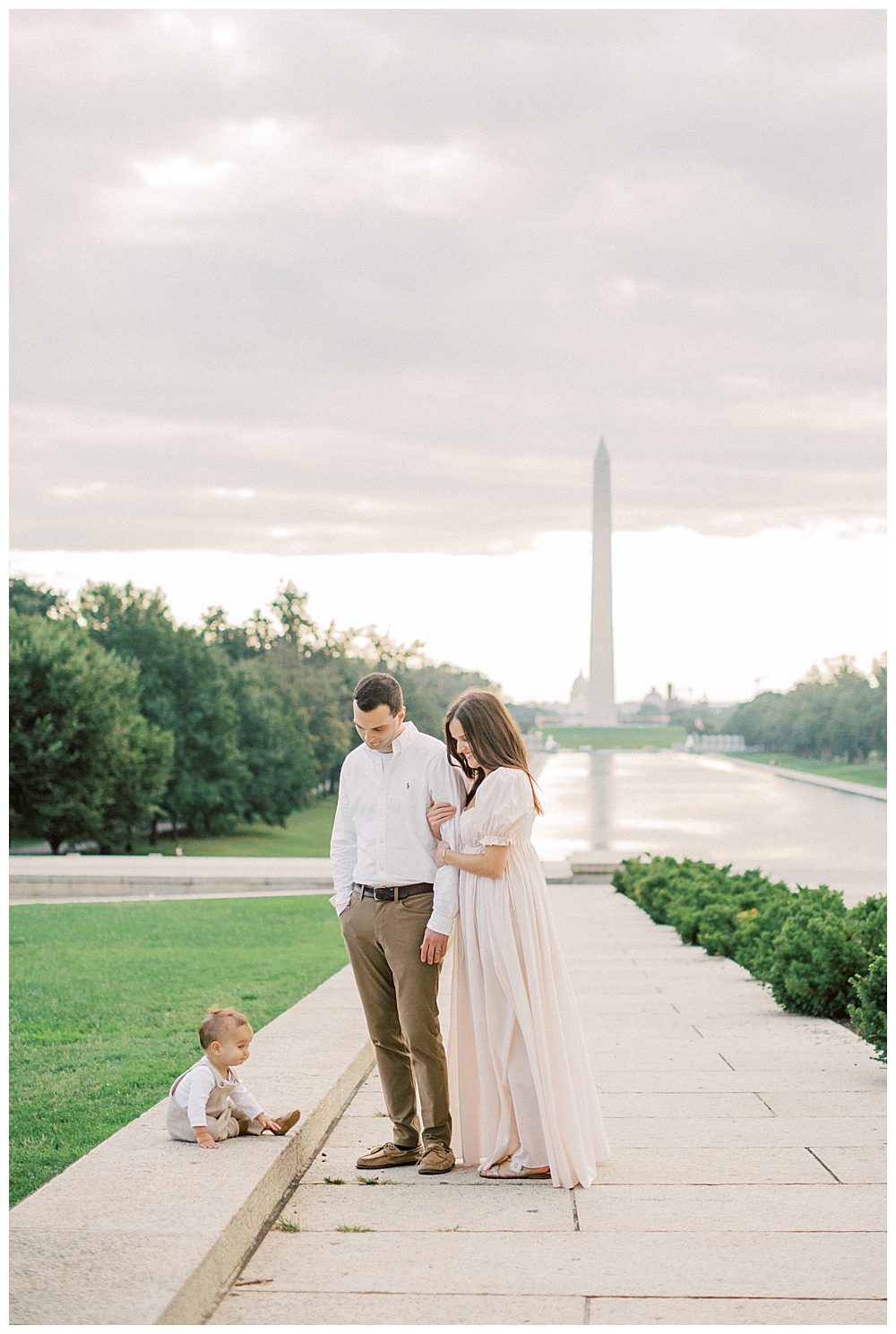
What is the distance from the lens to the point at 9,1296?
4.10 meters

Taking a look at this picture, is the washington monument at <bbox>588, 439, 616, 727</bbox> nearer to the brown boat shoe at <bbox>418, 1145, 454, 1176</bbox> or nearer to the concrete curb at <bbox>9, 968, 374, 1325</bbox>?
the concrete curb at <bbox>9, 968, 374, 1325</bbox>

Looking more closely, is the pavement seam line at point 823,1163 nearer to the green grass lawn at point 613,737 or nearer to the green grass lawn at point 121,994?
the green grass lawn at point 121,994

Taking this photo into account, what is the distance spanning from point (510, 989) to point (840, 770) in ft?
333

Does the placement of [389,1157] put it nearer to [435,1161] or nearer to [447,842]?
[435,1161]

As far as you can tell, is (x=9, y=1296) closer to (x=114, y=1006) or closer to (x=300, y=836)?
(x=114, y=1006)

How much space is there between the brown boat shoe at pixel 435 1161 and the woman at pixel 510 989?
160mm

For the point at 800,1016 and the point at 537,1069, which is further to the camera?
the point at 800,1016

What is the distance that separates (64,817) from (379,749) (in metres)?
36.3

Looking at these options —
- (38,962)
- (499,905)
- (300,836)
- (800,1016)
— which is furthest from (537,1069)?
(300,836)

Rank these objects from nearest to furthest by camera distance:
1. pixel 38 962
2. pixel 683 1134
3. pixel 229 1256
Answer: pixel 229 1256, pixel 683 1134, pixel 38 962

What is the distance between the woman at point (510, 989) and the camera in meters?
5.72

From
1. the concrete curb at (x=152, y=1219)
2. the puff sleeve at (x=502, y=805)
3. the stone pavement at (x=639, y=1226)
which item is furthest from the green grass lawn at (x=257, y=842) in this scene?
the puff sleeve at (x=502, y=805)

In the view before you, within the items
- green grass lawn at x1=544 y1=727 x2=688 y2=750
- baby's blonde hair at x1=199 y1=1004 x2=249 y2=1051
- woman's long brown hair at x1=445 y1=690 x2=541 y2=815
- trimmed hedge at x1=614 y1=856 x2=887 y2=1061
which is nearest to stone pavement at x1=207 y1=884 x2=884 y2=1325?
trimmed hedge at x1=614 y1=856 x2=887 y2=1061

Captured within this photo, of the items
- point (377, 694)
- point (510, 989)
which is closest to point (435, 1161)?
point (510, 989)
